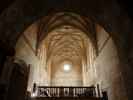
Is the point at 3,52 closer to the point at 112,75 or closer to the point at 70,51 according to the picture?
the point at 112,75

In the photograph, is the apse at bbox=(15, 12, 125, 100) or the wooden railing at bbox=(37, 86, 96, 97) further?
the wooden railing at bbox=(37, 86, 96, 97)

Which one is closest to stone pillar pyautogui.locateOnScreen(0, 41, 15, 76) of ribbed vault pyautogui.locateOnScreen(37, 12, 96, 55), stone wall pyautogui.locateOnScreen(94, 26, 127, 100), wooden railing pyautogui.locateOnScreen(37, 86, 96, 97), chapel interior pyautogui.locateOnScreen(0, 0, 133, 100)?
chapel interior pyautogui.locateOnScreen(0, 0, 133, 100)

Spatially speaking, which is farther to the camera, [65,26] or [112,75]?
[65,26]

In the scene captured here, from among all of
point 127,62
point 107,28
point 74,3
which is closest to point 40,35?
point 74,3

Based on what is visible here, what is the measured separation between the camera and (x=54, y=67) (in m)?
19.5

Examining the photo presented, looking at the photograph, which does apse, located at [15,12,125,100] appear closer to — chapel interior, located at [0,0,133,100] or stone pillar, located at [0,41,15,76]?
chapel interior, located at [0,0,133,100]

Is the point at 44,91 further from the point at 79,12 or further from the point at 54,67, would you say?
the point at 54,67

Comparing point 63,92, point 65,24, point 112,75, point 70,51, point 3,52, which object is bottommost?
point 63,92

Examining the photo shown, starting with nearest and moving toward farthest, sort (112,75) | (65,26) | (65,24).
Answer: (112,75), (65,24), (65,26)

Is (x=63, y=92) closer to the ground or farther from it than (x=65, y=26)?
closer to the ground

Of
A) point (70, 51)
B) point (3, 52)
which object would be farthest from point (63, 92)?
point (70, 51)

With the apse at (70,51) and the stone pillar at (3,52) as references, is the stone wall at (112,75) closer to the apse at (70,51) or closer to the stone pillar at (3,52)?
the apse at (70,51)

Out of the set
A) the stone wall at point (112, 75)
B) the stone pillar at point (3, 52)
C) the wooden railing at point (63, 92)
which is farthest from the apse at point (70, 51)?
the stone pillar at point (3, 52)

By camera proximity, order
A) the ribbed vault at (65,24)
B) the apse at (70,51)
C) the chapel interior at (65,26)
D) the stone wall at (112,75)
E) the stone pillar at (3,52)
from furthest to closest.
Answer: the ribbed vault at (65,24), the apse at (70,51), the stone wall at (112,75), the stone pillar at (3,52), the chapel interior at (65,26)
